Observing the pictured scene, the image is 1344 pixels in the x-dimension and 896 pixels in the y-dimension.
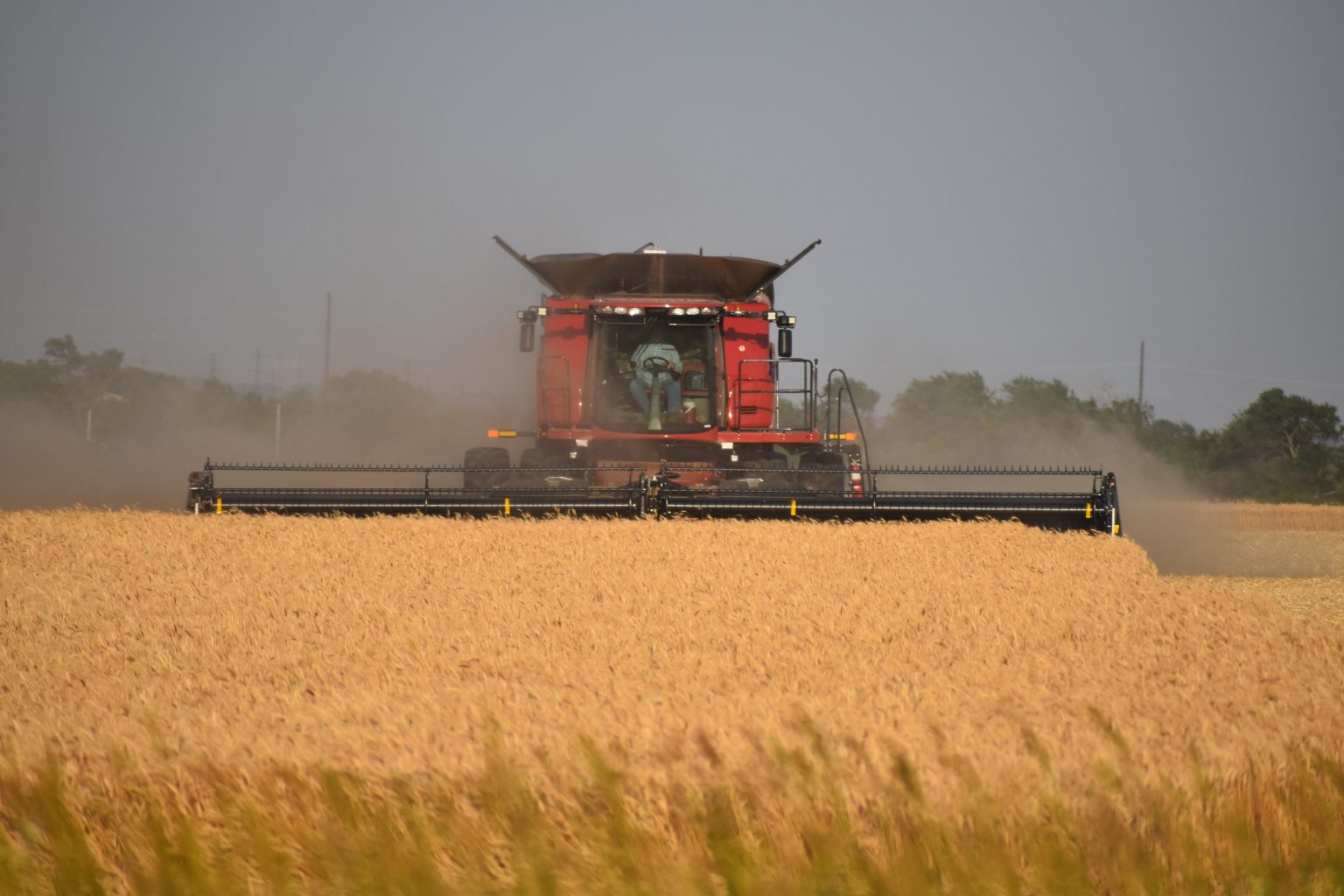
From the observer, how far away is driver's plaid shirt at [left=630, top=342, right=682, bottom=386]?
11.4 metres

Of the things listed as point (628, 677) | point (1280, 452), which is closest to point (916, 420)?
point (1280, 452)

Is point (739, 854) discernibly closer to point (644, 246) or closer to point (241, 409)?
point (644, 246)

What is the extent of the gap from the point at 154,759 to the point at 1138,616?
4.27 meters

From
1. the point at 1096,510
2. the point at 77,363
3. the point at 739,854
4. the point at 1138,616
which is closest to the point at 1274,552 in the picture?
the point at 1096,510

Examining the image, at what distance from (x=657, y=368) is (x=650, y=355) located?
13 centimetres

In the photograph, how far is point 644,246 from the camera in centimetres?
1209

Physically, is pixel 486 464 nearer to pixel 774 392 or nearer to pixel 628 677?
pixel 774 392

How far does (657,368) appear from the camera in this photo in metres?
11.5

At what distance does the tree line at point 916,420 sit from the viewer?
29.5m

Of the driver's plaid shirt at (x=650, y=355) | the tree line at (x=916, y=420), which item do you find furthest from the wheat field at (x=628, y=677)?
the tree line at (x=916, y=420)

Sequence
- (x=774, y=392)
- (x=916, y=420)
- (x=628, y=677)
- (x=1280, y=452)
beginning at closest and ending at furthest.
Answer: (x=628, y=677) → (x=774, y=392) → (x=1280, y=452) → (x=916, y=420)

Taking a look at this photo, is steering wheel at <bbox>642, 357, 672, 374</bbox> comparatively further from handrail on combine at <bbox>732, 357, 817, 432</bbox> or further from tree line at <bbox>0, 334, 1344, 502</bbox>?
tree line at <bbox>0, 334, 1344, 502</bbox>

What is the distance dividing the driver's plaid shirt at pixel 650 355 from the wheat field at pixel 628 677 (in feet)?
11.6

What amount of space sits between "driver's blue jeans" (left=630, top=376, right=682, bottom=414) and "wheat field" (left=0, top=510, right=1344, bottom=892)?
11.0ft
